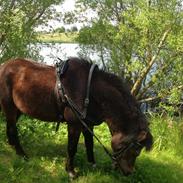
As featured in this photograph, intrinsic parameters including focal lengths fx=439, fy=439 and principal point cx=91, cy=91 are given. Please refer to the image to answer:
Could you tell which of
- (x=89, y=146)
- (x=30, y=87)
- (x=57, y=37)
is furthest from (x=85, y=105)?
(x=57, y=37)

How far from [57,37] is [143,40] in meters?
4.43

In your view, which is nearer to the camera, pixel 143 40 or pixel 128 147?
pixel 128 147

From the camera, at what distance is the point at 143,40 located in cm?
1939

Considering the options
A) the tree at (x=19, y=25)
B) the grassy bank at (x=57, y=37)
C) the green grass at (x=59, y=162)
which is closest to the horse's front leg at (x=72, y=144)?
the green grass at (x=59, y=162)

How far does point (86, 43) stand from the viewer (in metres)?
23.7

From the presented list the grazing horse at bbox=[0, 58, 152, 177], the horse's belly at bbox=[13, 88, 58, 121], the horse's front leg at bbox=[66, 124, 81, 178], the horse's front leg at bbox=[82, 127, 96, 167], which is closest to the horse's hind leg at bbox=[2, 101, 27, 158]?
the grazing horse at bbox=[0, 58, 152, 177]

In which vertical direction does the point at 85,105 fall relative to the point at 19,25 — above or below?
below

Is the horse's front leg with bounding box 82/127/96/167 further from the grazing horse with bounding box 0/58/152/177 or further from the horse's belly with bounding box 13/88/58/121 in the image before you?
the horse's belly with bounding box 13/88/58/121

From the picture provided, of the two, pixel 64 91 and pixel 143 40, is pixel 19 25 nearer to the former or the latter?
pixel 143 40

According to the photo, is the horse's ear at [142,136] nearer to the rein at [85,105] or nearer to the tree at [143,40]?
the rein at [85,105]

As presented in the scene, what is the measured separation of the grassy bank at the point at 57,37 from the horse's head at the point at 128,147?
12846 mm

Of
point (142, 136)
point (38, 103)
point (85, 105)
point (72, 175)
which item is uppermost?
point (85, 105)

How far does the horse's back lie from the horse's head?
1075 mm

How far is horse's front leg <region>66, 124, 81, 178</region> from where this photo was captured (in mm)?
6328
